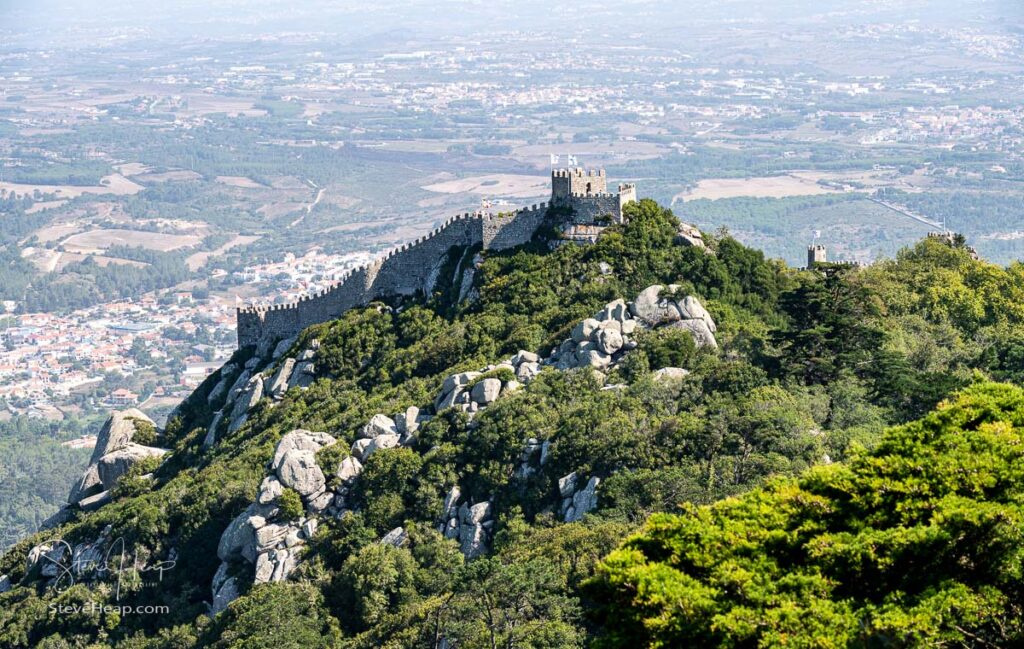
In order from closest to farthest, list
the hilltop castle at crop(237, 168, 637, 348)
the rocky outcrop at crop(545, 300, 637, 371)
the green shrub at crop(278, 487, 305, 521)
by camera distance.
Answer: the green shrub at crop(278, 487, 305, 521) → the rocky outcrop at crop(545, 300, 637, 371) → the hilltop castle at crop(237, 168, 637, 348)

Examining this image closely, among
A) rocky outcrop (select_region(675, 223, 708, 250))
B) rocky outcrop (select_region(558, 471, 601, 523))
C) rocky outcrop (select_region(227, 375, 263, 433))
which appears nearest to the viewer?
rocky outcrop (select_region(558, 471, 601, 523))

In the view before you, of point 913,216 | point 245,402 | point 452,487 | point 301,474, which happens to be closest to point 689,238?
point 452,487

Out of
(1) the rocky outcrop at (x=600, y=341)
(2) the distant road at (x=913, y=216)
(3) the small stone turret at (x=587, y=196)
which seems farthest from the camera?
(2) the distant road at (x=913, y=216)

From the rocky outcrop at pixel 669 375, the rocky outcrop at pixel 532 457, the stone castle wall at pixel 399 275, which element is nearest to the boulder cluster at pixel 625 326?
the rocky outcrop at pixel 669 375

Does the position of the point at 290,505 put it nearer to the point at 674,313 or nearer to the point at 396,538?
the point at 396,538

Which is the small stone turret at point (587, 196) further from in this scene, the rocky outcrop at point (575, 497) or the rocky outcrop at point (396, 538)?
the rocky outcrop at point (396, 538)

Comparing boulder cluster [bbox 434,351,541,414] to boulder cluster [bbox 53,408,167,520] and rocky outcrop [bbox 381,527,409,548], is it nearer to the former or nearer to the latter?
rocky outcrop [bbox 381,527,409,548]

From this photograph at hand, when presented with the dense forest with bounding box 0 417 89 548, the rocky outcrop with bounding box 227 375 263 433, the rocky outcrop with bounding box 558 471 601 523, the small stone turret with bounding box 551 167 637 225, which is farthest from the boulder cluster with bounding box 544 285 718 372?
the dense forest with bounding box 0 417 89 548
